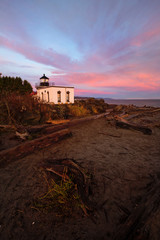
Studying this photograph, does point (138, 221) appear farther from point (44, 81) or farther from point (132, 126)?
point (44, 81)

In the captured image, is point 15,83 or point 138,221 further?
point 15,83

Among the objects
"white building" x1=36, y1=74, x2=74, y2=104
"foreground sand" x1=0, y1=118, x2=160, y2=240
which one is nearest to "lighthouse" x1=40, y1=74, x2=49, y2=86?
"white building" x1=36, y1=74, x2=74, y2=104

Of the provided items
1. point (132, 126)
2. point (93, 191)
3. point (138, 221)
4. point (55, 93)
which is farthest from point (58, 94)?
point (138, 221)

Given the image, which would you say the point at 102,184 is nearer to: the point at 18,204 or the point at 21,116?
the point at 18,204

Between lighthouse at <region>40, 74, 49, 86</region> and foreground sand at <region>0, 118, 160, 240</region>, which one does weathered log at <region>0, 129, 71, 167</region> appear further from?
lighthouse at <region>40, 74, 49, 86</region>

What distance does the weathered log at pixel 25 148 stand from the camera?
3.79 m

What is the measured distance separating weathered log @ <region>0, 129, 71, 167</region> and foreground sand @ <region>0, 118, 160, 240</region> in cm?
21

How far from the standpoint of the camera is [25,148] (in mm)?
4301

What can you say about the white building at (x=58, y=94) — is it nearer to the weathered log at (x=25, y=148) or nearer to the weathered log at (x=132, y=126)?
the weathered log at (x=132, y=126)

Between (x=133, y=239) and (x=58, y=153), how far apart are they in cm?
383

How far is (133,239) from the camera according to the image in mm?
1350

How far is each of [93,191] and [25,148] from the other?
2.93 metres

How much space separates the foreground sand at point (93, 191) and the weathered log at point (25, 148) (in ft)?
0.68

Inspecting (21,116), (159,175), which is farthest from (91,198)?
(21,116)
